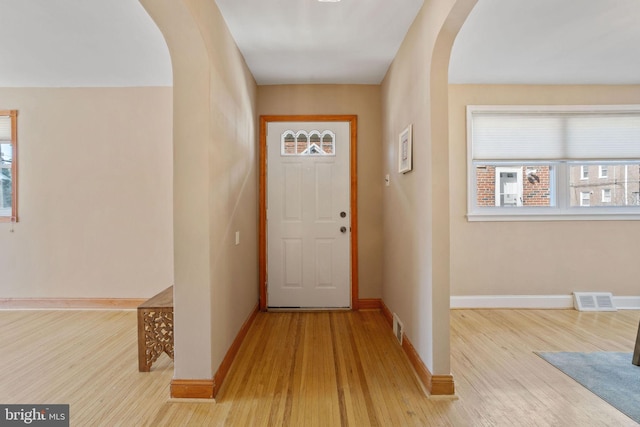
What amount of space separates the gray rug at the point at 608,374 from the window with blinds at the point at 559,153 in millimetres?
1540

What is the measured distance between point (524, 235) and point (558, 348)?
134cm

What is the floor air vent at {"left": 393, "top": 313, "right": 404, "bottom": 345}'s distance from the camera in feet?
Result: 8.63

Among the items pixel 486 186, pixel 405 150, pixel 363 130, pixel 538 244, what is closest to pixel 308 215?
pixel 363 130

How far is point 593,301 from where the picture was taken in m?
3.46

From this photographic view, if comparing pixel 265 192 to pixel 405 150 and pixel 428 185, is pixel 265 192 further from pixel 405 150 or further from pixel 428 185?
pixel 428 185

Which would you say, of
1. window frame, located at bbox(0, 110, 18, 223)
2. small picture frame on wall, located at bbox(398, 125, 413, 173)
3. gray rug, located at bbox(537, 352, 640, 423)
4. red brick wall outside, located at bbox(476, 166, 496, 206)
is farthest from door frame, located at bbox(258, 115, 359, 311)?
window frame, located at bbox(0, 110, 18, 223)

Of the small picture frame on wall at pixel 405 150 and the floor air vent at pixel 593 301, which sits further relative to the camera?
the floor air vent at pixel 593 301

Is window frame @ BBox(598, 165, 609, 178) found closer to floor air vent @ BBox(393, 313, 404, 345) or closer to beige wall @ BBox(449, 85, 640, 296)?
beige wall @ BBox(449, 85, 640, 296)

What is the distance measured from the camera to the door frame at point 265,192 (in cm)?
354

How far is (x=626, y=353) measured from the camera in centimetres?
245

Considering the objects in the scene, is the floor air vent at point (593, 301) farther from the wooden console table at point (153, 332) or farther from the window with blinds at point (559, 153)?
the wooden console table at point (153, 332)

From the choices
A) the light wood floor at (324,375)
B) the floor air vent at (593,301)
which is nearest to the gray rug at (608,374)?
the light wood floor at (324,375)

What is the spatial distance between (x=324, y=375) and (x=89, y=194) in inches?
130

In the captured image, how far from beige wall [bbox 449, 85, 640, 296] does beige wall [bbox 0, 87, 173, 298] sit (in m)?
3.35
